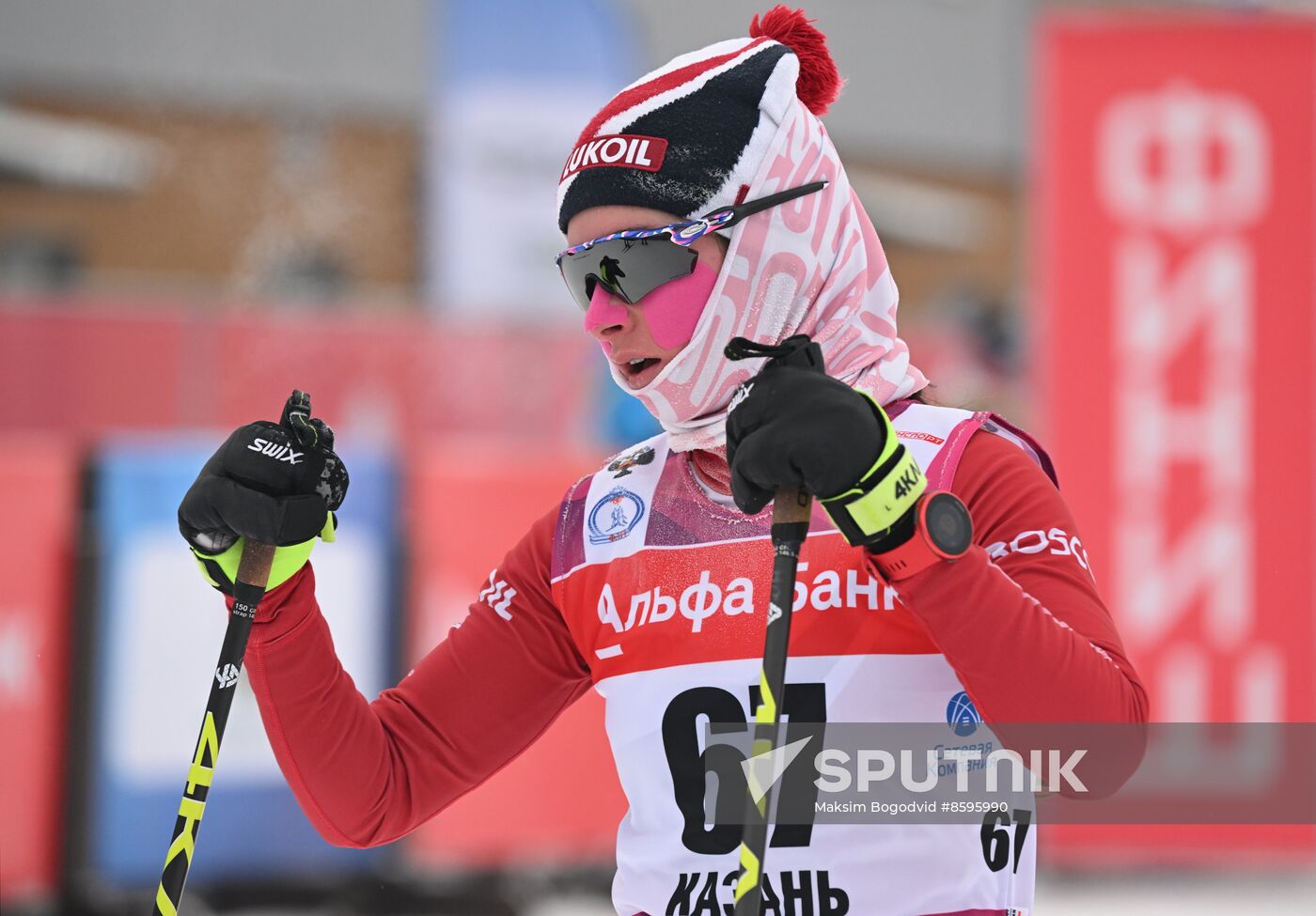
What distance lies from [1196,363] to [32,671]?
15.5ft

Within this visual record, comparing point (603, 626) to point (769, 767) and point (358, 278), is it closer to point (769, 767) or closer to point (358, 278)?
point (769, 767)

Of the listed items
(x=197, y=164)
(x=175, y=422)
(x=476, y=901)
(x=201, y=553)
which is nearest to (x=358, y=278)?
(x=197, y=164)

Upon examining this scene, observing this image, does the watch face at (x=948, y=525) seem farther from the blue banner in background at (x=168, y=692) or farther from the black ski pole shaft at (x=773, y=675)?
the blue banner in background at (x=168, y=692)

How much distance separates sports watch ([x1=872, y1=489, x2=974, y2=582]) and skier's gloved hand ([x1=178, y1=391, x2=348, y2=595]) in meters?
0.79

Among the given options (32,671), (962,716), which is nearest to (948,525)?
(962,716)

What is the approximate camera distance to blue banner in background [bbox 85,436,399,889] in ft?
19.5

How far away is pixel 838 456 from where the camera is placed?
1755 mm

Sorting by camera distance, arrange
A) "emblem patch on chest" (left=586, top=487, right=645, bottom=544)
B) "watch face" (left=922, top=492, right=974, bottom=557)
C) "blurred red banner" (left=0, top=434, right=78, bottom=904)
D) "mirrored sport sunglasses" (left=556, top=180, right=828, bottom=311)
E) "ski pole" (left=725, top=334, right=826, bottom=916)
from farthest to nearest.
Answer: "blurred red banner" (left=0, top=434, right=78, bottom=904), "emblem patch on chest" (left=586, top=487, right=645, bottom=544), "mirrored sport sunglasses" (left=556, top=180, right=828, bottom=311), "ski pole" (left=725, top=334, right=826, bottom=916), "watch face" (left=922, top=492, right=974, bottom=557)

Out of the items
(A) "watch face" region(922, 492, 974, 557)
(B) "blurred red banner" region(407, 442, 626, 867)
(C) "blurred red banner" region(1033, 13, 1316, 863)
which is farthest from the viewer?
(C) "blurred red banner" region(1033, 13, 1316, 863)

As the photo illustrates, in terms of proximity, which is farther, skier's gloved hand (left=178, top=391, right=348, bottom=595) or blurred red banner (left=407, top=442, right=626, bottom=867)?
blurred red banner (left=407, top=442, right=626, bottom=867)

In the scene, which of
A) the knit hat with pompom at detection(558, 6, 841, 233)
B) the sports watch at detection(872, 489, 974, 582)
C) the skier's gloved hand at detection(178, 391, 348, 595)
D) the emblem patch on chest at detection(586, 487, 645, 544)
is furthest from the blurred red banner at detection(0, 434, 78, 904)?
the sports watch at detection(872, 489, 974, 582)

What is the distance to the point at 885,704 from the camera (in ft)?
6.59

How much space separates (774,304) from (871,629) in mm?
455

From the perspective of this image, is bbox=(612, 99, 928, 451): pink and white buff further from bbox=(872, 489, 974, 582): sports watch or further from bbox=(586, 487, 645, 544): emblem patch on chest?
bbox=(872, 489, 974, 582): sports watch
